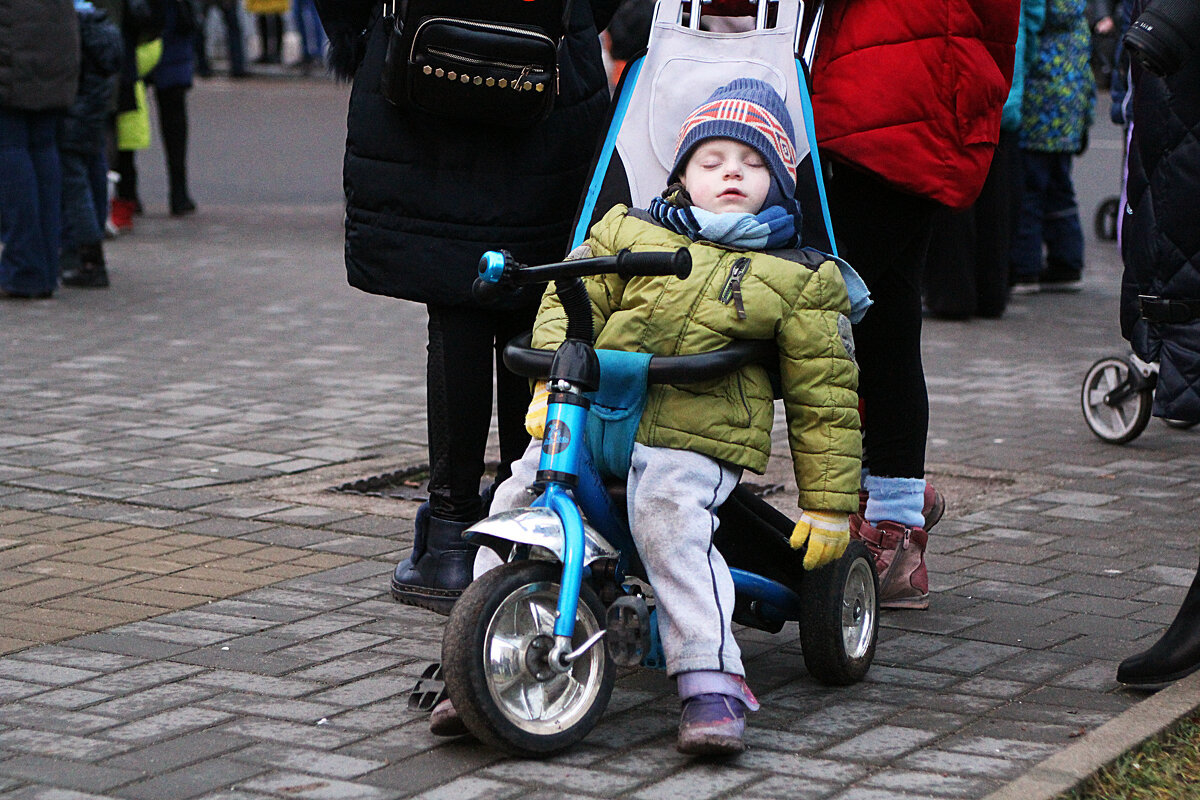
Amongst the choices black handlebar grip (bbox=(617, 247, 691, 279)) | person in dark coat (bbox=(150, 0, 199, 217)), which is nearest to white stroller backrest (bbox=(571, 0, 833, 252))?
black handlebar grip (bbox=(617, 247, 691, 279))

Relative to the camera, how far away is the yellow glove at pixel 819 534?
3637mm

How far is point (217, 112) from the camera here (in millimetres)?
22750

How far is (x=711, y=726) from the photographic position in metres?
3.41

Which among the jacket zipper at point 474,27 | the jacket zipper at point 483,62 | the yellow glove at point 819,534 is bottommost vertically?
the yellow glove at point 819,534

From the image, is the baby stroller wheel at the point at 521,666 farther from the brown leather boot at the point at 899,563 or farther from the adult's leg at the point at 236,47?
the adult's leg at the point at 236,47

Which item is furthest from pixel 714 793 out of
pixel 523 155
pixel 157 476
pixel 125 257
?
pixel 125 257

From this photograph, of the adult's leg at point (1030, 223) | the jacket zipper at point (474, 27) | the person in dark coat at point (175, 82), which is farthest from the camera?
the person in dark coat at point (175, 82)

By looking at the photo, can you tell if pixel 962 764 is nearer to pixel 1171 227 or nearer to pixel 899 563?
pixel 899 563

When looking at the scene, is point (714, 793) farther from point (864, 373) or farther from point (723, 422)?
point (864, 373)

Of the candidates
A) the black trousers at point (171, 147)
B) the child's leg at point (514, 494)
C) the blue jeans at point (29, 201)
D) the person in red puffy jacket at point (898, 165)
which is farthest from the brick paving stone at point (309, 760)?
the black trousers at point (171, 147)

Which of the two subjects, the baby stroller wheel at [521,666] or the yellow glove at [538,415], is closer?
the baby stroller wheel at [521,666]

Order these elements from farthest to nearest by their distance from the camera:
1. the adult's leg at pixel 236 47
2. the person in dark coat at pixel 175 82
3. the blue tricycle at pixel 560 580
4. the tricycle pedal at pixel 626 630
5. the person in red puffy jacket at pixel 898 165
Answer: the adult's leg at pixel 236 47
the person in dark coat at pixel 175 82
the person in red puffy jacket at pixel 898 165
the tricycle pedal at pixel 626 630
the blue tricycle at pixel 560 580

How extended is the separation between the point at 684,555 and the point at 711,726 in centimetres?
34

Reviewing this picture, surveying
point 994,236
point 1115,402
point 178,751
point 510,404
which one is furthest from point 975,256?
point 178,751
